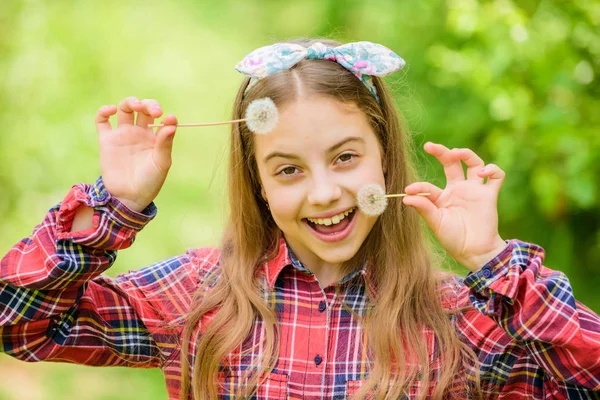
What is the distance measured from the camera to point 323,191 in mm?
1883

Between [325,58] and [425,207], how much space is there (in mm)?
486

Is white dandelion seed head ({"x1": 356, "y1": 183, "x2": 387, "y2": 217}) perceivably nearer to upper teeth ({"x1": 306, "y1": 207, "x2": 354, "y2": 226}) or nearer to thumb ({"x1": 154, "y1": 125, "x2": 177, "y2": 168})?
upper teeth ({"x1": 306, "y1": 207, "x2": 354, "y2": 226})

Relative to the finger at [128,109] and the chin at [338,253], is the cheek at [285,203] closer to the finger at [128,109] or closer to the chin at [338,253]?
the chin at [338,253]

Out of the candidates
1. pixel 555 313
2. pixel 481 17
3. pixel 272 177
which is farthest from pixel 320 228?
pixel 481 17

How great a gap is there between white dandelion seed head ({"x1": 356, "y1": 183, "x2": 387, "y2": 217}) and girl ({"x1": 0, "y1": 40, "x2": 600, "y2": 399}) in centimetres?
2

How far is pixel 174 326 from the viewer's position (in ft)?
6.67

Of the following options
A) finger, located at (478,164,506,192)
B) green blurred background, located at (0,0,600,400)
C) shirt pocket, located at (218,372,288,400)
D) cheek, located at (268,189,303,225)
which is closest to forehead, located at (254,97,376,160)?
cheek, located at (268,189,303,225)

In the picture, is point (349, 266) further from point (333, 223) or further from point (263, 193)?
point (263, 193)

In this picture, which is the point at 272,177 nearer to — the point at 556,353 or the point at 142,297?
the point at 142,297

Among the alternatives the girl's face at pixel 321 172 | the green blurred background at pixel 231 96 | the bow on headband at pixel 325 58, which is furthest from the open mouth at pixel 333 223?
the green blurred background at pixel 231 96

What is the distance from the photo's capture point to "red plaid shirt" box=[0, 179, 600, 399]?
5.69 ft

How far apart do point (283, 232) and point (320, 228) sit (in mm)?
203

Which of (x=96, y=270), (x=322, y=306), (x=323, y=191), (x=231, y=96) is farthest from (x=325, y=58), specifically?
(x=231, y=96)

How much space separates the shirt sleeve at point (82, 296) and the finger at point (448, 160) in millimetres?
679
